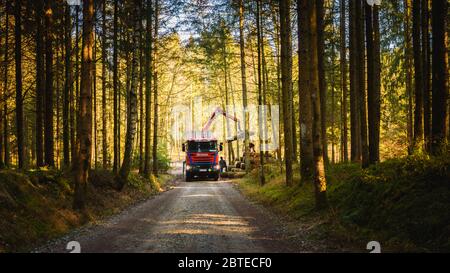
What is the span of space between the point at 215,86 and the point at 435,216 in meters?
39.1

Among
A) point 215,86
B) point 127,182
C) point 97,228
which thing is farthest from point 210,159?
point 97,228

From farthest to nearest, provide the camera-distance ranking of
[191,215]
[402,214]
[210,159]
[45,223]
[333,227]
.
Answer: [210,159] → [191,215] → [45,223] → [333,227] → [402,214]

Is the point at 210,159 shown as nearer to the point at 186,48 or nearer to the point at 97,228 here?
the point at 186,48

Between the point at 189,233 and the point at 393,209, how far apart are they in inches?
181

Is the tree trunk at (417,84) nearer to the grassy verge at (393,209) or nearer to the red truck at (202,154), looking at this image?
the grassy verge at (393,209)

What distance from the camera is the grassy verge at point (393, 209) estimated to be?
7.24m

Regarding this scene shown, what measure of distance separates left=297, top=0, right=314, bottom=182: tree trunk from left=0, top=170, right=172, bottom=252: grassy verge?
23.5 feet

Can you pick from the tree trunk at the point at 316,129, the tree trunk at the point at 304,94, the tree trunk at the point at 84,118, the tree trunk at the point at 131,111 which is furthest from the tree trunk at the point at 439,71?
the tree trunk at the point at 131,111

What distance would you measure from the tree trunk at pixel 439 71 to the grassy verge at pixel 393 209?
3.06 ft

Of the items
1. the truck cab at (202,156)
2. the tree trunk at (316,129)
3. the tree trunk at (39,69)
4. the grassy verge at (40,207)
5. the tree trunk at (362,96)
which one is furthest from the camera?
the truck cab at (202,156)

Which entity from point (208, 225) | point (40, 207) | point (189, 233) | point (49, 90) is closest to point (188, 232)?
point (189, 233)

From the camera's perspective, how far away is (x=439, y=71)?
31.0ft

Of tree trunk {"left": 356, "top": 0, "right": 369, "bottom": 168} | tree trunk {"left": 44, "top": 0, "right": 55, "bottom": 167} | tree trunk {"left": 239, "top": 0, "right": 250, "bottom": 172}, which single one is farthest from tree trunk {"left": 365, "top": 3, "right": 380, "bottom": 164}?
tree trunk {"left": 239, "top": 0, "right": 250, "bottom": 172}

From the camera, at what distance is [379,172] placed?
10734 mm
